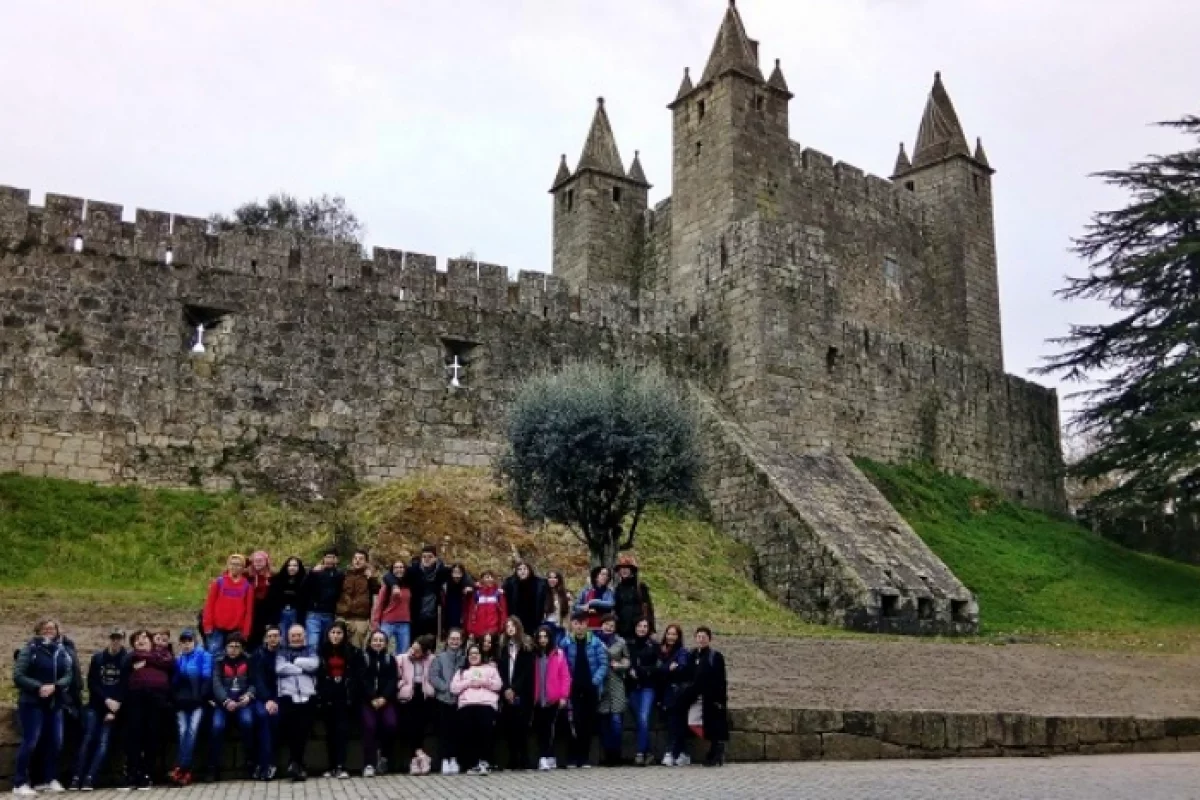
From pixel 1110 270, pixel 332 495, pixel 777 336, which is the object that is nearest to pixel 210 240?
pixel 332 495

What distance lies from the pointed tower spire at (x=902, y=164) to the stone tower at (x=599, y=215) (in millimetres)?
8938

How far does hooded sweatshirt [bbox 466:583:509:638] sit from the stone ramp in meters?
10.4

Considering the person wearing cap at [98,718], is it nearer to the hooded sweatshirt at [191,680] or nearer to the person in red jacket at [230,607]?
the hooded sweatshirt at [191,680]

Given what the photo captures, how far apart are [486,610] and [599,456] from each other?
20.8 feet

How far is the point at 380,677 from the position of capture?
11.2 metres

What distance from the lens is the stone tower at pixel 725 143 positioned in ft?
98.6

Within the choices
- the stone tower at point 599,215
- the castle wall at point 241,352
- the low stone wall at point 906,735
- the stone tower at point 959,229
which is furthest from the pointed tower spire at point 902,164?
the low stone wall at point 906,735

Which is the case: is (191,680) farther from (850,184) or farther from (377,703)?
(850,184)

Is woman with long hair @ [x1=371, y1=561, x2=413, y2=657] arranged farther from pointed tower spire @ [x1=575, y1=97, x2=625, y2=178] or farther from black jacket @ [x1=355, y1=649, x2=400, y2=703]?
pointed tower spire @ [x1=575, y1=97, x2=625, y2=178]

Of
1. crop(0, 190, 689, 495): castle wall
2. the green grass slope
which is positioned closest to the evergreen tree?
the green grass slope

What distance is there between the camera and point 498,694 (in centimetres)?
1141

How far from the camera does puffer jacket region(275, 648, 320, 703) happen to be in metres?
10.9

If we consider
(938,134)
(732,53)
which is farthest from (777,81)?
(938,134)

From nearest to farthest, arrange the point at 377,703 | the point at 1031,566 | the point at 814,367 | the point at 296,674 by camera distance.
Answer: the point at 296,674 → the point at 377,703 → the point at 814,367 → the point at 1031,566
